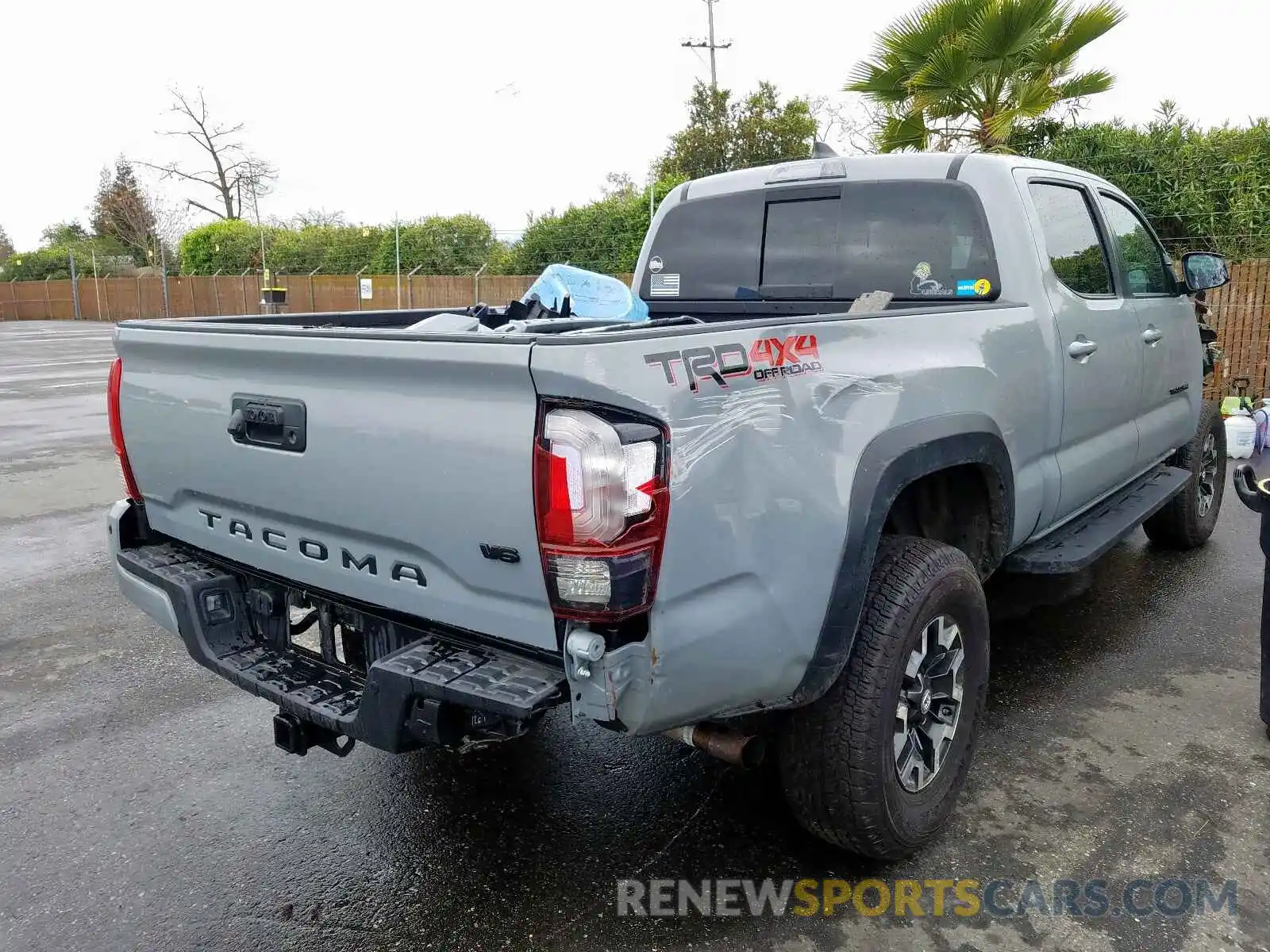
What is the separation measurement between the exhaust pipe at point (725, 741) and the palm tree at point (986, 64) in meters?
9.96

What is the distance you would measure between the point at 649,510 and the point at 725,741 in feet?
2.61

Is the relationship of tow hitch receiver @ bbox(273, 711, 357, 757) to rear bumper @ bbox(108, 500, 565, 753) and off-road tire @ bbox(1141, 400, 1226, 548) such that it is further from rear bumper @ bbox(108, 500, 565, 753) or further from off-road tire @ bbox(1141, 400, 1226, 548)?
off-road tire @ bbox(1141, 400, 1226, 548)

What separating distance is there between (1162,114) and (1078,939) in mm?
11289

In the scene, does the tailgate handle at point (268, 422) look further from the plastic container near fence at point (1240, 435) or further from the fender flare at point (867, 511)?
the plastic container near fence at point (1240, 435)

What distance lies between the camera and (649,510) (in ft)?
6.84

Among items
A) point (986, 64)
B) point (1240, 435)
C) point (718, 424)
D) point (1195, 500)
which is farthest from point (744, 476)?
point (986, 64)

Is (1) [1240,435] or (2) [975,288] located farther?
(1) [1240,435]

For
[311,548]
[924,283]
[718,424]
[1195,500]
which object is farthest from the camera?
[1195,500]

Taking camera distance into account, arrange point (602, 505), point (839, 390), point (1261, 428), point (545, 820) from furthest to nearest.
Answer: point (1261, 428), point (545, 820), point (839, 390), point (602, 505)

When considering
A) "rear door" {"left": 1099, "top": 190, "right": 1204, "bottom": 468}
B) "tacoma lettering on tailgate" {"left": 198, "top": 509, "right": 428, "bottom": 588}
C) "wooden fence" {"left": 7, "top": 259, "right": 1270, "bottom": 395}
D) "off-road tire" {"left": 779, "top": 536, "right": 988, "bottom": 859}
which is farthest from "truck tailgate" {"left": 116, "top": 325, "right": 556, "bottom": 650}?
"wooden fence" {"left": 7, "top": 259, "right": 1270, "bottom": 395}

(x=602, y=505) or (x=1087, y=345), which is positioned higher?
(x=1087, y=345)

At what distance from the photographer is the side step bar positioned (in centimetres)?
362

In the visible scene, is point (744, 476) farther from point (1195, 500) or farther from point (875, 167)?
point (1195, 500)

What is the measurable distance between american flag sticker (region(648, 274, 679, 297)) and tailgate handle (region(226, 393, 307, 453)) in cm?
230
